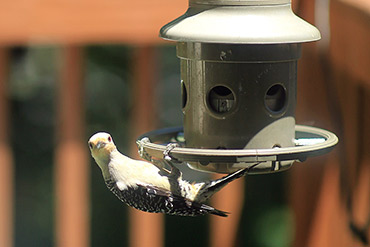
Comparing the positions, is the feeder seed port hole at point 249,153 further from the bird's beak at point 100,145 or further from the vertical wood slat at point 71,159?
the vertical wood slat at point 71,159

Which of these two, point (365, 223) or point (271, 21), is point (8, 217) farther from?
point (271, 21)

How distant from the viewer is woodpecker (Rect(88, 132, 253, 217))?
2805 millimetres

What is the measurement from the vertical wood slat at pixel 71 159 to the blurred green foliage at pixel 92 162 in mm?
195

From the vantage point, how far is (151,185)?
2920mm

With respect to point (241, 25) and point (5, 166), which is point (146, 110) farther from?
point (241, 25)

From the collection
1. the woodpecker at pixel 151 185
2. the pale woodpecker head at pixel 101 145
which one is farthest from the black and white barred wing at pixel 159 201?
the pale woodpecker head at pixel 101 145

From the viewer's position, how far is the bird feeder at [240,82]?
2285 millimetres

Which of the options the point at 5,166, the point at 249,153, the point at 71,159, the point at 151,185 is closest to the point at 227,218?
the point at 71,159

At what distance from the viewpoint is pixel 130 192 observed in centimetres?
295

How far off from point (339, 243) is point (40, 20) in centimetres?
163

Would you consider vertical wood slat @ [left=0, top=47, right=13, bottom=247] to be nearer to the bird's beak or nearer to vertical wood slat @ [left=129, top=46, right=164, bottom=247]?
vertical wood slat @ [left=129, top=46, right=164, bottom=247]

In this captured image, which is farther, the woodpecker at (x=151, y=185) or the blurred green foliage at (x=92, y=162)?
the blurred green foliage at (x=92, y=162)

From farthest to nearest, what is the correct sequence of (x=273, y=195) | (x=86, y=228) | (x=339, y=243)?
(x=273, y=195), (x=86, y=228), (x=339, y=243)

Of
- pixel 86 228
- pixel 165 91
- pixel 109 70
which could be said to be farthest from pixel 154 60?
pixel 165 91
